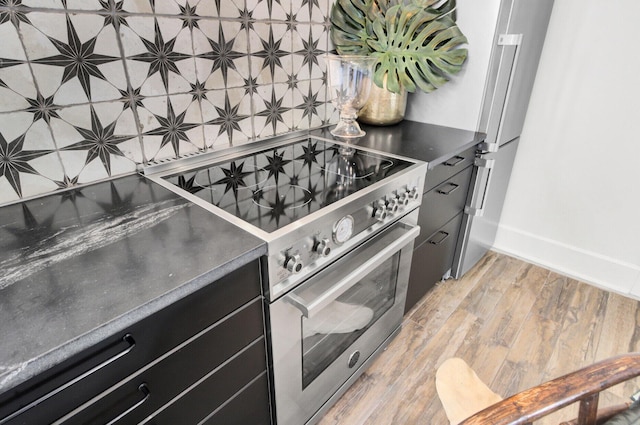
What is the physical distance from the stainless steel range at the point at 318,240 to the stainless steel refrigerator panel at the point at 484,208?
0.62 m

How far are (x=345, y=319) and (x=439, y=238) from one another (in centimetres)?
73

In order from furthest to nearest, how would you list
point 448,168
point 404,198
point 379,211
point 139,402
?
1. point 448,168
2. point 404,198
3. point 379,211
4. point 139,402

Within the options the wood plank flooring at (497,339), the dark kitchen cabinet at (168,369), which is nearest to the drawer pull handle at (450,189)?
the wood plank flooring at (497,339)

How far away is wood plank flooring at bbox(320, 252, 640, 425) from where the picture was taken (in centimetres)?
143

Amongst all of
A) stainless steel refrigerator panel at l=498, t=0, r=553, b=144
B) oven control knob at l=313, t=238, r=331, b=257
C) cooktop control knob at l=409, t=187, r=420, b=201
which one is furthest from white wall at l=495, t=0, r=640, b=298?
oven control knob at l=313, t=238, r=331, b=257

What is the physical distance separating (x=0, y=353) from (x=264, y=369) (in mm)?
615

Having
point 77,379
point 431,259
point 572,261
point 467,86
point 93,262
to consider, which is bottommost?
point 572,261

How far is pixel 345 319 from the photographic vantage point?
1.26 metres

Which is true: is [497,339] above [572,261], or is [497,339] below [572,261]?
below

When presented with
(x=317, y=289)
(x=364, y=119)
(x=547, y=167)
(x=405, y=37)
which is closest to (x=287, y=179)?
(x=317, y=289)

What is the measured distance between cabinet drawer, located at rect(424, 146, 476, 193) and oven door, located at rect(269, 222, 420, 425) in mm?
234

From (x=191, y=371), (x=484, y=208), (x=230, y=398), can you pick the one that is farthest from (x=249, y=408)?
(x=484, y=208)

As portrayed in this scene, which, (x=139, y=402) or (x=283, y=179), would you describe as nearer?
(x=139, y=402)

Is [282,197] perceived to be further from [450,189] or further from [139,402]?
[450,189]
